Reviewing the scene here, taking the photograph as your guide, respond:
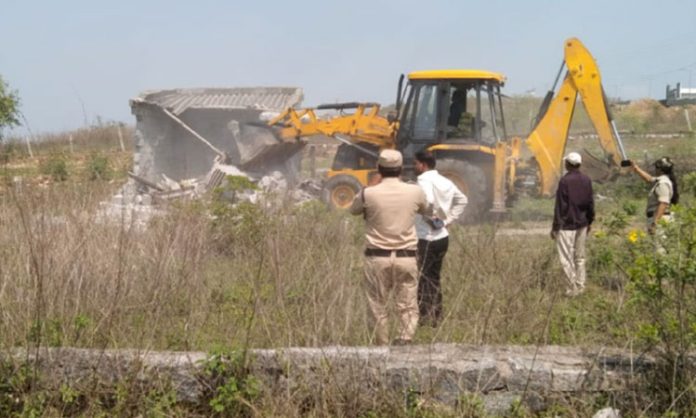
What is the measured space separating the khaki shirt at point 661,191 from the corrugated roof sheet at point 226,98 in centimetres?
939

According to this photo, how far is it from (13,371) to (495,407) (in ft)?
9.08

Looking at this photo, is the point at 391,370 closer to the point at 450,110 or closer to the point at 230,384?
the point at 230,384

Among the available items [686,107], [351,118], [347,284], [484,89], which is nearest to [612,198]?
[484,89]

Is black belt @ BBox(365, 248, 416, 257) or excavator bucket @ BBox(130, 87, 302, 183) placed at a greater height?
excavator bucket @ BBox(130, 87, 302, 183)

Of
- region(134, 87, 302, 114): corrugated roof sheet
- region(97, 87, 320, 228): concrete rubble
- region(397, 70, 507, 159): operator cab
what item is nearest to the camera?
Result: region(397, 70, 507, 159): operator cab

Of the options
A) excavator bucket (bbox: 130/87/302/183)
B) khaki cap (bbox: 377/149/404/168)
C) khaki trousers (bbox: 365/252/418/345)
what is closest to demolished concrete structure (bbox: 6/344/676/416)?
khaki trousers (bbox: 365/252/418/345)

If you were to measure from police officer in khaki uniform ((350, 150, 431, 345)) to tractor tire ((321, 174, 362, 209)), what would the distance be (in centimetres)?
820

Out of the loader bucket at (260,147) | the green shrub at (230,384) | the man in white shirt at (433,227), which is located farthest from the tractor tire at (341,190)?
the green shrub at (230,384)

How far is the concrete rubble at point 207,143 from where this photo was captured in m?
15.8

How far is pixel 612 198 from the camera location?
51.3 ft

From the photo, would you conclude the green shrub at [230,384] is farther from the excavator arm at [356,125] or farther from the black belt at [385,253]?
the excavator arm at [356,125]

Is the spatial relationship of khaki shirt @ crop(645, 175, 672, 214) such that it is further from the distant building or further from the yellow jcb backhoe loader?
the distant building

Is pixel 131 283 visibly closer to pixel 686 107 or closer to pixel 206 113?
pixel 206 113

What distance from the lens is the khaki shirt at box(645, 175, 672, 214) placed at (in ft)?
26.7
